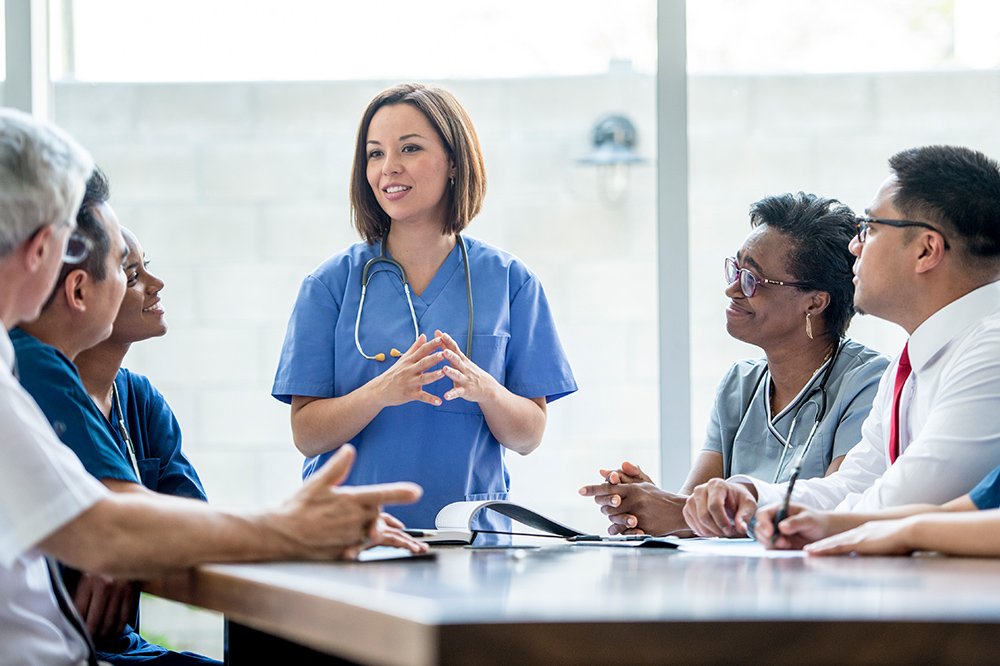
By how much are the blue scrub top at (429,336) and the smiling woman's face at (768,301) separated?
391mm

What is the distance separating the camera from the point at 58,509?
1161mm

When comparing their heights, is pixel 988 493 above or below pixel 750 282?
below

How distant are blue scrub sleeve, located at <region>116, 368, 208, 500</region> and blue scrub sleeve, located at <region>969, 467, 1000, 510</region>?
1239 mm

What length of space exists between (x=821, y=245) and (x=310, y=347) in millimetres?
1102

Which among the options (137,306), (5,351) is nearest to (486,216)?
(137,306)

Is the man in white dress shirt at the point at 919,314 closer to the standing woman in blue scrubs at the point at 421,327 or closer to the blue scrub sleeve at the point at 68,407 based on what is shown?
the standing woman in blue scrubs at the point at 421,327

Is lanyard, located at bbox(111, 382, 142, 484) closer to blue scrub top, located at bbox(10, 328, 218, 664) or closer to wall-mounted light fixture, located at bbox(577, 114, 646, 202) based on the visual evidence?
blue scrub top, located at bbox(10, 328, 218, 664)

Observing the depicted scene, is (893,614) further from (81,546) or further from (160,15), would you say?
(160,15)

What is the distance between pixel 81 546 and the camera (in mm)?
1180

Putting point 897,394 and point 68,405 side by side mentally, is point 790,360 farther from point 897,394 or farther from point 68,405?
point 68,405

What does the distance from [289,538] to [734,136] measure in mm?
2128

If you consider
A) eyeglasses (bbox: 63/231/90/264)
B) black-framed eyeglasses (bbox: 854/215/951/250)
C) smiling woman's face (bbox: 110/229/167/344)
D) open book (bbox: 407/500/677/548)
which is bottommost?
open book (bbox: 407/500/677/548)

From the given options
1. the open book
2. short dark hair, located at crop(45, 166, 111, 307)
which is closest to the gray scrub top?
the open book

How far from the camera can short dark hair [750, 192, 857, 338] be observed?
240 cm
